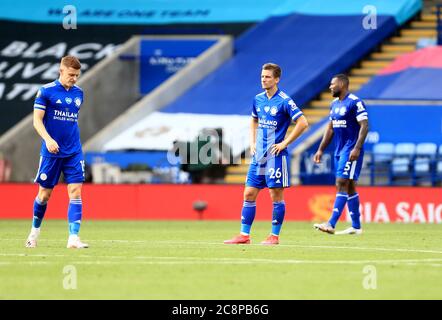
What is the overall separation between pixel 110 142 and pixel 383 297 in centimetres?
2275

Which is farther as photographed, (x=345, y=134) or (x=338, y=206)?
(x=345, y=134)

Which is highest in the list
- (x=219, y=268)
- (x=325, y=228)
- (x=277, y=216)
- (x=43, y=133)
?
(x=43, y=133)

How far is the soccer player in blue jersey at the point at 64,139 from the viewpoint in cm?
1377

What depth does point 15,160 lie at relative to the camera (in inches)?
1264

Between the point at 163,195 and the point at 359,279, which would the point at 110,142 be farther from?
the point at 359,279

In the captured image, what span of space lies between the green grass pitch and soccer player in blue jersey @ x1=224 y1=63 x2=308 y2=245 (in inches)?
17.0

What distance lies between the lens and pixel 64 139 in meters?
13.9

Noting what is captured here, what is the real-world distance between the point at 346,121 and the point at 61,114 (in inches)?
220

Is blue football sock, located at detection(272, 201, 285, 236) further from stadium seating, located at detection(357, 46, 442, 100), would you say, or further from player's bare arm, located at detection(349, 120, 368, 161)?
stadium seating, located at detection(357, 46, 442, 100)

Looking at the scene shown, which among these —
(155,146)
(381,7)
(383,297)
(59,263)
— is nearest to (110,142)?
(155,146)

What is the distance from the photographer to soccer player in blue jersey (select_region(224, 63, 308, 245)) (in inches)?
577

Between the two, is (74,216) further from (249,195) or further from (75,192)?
(249,195)

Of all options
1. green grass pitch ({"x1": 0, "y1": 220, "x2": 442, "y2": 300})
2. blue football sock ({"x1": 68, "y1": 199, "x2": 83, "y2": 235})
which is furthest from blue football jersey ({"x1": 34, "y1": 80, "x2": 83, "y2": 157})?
green grass pitch ({"x1": 0, "y1": 220, "x2": 442, "y2": 300})

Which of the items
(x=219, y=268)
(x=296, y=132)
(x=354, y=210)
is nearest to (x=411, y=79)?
(x=354, y=210)
